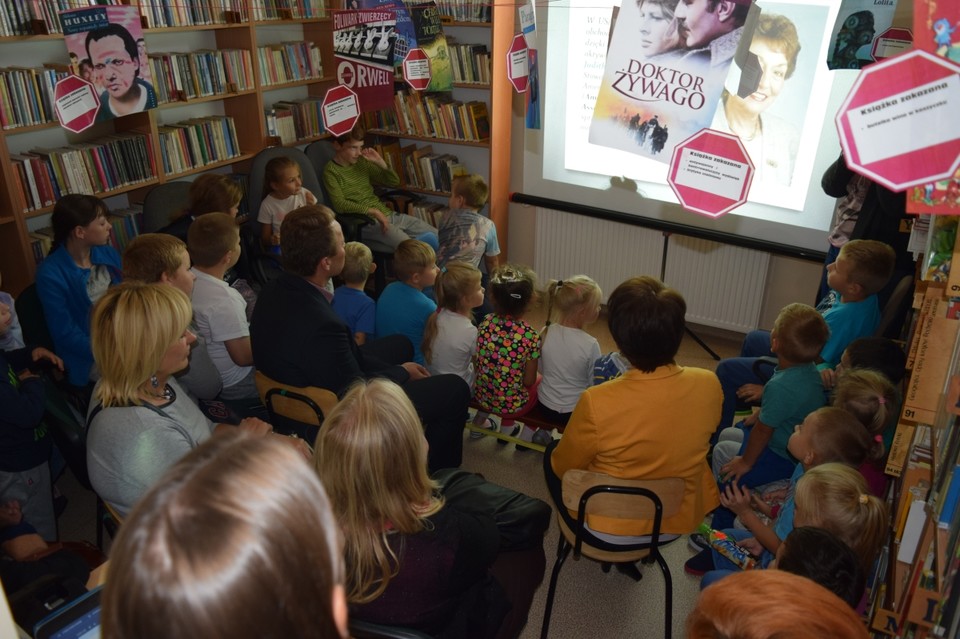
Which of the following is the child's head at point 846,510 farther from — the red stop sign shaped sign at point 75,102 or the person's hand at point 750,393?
the red stop sign shaped sign at point 75,102

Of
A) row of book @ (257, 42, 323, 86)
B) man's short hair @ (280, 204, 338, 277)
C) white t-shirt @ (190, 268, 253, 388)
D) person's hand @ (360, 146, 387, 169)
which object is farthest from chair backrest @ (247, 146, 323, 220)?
man's short hair @ (280, 204, 338, 277)

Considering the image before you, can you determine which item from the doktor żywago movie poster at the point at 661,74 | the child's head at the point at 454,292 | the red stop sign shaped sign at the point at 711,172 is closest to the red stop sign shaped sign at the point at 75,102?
the child's head at the point at 454,292

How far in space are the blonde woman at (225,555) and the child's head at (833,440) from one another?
65.7 inches

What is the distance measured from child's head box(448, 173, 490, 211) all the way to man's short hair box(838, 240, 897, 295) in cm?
200

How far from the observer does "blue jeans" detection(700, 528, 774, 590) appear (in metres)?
1.95

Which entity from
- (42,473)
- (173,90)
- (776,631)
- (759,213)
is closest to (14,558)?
(42,473)

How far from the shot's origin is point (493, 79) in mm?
4457

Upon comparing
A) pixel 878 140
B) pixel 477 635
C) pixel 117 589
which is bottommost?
pixel 477 635

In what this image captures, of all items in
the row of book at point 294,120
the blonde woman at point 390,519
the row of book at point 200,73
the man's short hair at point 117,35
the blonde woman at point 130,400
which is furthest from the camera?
the row of book at point 294,120

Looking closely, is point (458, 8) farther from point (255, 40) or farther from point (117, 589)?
point (117, 589)

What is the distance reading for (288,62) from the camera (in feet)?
15.3

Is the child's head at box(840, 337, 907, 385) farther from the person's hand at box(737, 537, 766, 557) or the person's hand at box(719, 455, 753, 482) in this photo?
the person's hand at box(737, 537, 766, 557)

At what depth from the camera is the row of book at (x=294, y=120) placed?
462 centimetres

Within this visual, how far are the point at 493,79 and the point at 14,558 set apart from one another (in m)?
3.64
